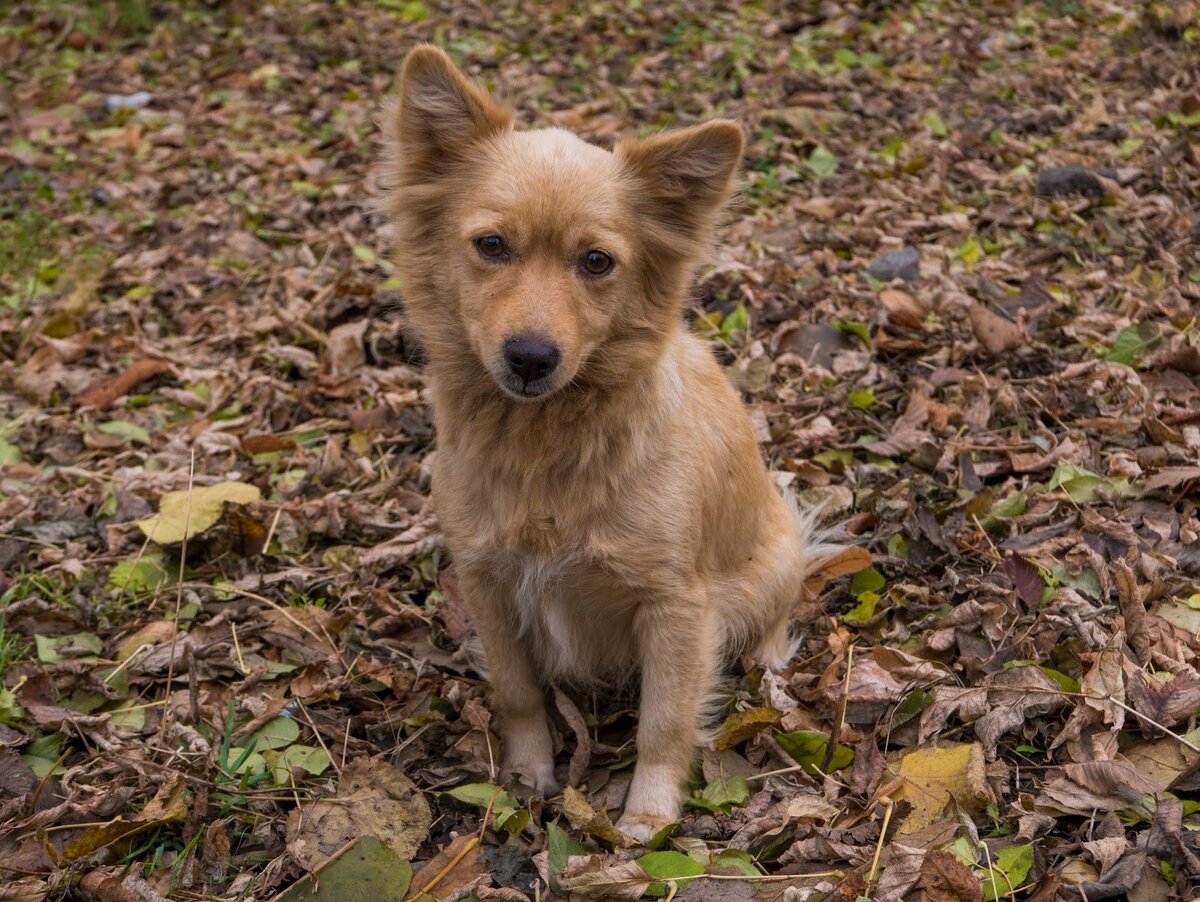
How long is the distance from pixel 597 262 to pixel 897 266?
3289 mm

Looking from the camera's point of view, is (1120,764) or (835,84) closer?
(1120,764)

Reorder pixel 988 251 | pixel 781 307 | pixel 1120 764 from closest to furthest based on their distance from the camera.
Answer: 1. pixel 1120 764
2. pixel 781 307
3. pixel 988 251

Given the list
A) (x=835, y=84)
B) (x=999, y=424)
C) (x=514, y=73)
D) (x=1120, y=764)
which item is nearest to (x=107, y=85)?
(x=514, y=73)

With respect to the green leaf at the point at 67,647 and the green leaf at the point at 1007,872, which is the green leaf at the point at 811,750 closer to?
the green leaf at the point at 1007,872

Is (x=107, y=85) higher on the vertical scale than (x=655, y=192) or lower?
lower

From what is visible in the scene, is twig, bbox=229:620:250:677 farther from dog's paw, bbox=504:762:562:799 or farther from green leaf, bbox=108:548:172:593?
dog's paw, bbox=504:762:562:799

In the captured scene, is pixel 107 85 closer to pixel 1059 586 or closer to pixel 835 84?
pixel 835 84

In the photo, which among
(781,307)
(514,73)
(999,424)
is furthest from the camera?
(514,73)

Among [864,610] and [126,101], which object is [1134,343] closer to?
[864,610]

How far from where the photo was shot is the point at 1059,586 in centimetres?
396

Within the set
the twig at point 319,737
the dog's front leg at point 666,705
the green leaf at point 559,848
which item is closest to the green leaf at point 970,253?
the dog's front leg at point 666,705

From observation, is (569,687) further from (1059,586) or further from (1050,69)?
(1050,69)

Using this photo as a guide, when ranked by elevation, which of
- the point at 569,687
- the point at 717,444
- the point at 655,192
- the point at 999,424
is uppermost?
the point at 655,192

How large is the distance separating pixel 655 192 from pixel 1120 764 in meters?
2.23
